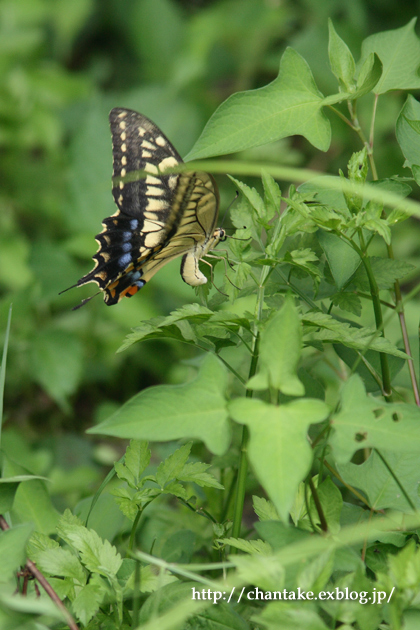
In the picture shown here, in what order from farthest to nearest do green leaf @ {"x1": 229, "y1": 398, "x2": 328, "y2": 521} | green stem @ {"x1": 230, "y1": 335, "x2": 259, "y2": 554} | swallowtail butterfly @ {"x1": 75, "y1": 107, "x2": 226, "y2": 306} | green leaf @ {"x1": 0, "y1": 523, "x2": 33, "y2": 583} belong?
swallowtail butterfly @ {"x1": 75, "y1": 107, "x2": 226, "y2": 306}
green stem @ {"x1": 230, "y1": 335, "x2": 259, "y2": 554}
green leaf @ {"x1": 0, "y1": 523, "x2": 33, "y2": 583}
green leaf @ {"x1": 229, "y1": 398, "x2": 328, "y2": 521}

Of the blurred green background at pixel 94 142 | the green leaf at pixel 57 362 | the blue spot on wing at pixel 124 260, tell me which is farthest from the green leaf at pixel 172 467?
the green leaf at pixel 57 362

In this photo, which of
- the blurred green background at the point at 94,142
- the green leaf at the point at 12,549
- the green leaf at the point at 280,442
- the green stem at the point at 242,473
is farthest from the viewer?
the blurred green background at the point at 94,142

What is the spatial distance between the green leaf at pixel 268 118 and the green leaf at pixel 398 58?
13cm

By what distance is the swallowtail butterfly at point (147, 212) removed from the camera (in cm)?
129

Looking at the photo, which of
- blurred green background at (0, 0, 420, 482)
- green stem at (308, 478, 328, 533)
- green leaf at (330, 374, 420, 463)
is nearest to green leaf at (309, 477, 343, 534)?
green stem at (308, 478, 328, 533)

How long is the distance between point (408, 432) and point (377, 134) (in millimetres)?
2917

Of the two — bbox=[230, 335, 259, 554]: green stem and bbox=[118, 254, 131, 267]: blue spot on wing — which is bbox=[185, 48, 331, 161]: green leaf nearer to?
bbox=[230, 335, 259, 554]: green stem

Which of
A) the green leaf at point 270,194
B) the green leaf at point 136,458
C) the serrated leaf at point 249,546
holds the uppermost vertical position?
the green leaf at point 270,194

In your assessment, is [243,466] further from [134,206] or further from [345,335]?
[134,206]

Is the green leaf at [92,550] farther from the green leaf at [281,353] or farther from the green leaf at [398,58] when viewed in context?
the green leaf at [398,58]

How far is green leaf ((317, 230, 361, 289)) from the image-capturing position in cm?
83

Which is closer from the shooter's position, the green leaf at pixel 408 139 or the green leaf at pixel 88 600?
the green leaf at pixel 88 600

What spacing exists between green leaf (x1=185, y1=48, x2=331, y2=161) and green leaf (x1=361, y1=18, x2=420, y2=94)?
126mm

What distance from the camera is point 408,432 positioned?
2.04ft
